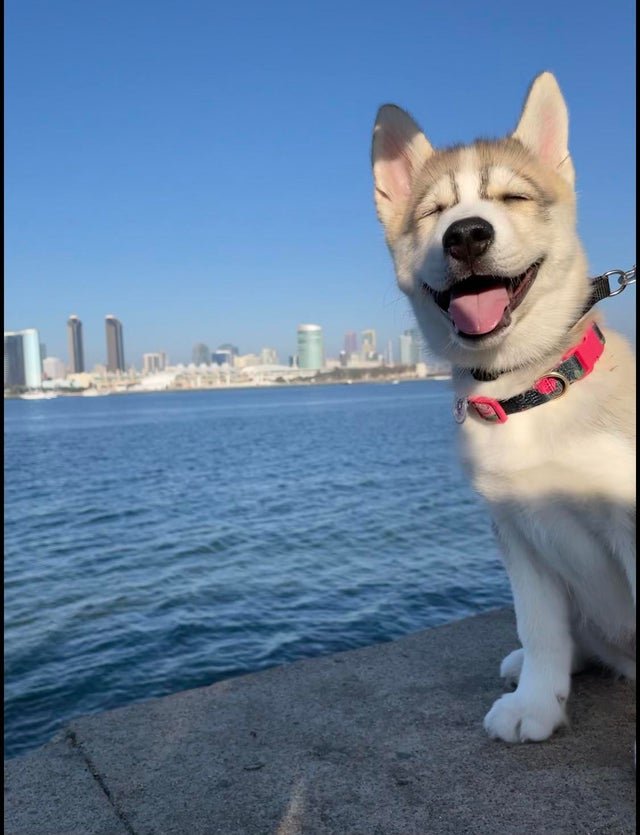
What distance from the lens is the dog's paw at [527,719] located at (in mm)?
3027

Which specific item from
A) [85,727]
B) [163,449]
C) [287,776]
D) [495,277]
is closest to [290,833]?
[287,776]

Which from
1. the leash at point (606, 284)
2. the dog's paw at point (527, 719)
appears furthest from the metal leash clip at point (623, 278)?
the dog's paw at point (527, 719)

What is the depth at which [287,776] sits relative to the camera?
2.94 metres

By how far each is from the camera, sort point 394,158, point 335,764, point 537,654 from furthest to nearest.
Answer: point 394,158 < point 537,654 < point 335,764

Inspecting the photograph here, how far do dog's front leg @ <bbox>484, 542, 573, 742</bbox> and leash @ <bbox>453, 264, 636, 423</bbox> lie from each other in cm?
60

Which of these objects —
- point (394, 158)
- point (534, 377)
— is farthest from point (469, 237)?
point (394, 158)

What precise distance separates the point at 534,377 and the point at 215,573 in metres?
12.1

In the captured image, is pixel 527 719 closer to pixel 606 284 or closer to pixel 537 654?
Answer: pixel 537 654

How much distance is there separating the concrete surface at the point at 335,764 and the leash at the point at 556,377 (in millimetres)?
1402

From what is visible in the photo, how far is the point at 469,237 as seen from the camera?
8.67ft

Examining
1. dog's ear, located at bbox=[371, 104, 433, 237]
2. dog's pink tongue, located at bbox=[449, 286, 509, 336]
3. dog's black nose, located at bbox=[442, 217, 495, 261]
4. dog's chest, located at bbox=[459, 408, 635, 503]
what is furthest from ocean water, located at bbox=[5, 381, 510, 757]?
dog's ear, located at bbox=[371, 104, 433, 237]

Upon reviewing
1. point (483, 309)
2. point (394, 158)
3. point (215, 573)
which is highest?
point (394, 158)

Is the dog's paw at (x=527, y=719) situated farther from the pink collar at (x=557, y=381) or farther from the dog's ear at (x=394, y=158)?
the dog's ear at (x=394, y=158)

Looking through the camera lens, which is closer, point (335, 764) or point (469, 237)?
point (469, 237)
